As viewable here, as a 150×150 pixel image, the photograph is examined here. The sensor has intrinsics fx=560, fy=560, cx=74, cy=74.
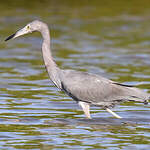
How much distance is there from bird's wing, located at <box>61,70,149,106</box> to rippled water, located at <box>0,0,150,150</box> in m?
0.40


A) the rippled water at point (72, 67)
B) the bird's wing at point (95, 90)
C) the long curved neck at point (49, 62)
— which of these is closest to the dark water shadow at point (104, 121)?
the rippled water at point (72, 67)

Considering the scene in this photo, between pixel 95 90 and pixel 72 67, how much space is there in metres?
5.81

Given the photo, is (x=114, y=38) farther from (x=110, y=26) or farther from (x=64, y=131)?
(x=64, y=131)

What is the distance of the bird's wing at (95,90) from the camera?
9930mm

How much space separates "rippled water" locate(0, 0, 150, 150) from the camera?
28.6 feet

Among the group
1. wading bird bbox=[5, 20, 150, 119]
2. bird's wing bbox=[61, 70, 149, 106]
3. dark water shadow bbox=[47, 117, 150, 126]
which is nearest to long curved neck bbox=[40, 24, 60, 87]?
wading bird bbox=[5, 20, 150, 119]

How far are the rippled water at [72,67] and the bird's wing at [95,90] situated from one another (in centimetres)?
40

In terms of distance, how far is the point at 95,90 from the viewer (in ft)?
33.2

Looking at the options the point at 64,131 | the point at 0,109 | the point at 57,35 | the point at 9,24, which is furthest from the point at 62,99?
the point at 9,24

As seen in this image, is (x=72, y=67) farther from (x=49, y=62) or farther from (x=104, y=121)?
(x=104, y=121)

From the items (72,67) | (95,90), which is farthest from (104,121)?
(72,67)

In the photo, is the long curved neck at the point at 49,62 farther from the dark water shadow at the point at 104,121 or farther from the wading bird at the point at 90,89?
the dark water shadow at the point at 104,121

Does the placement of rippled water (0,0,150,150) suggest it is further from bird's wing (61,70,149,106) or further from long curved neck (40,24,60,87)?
long curved neck (40,24,60,87)

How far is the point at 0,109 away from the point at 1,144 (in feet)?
9.53
